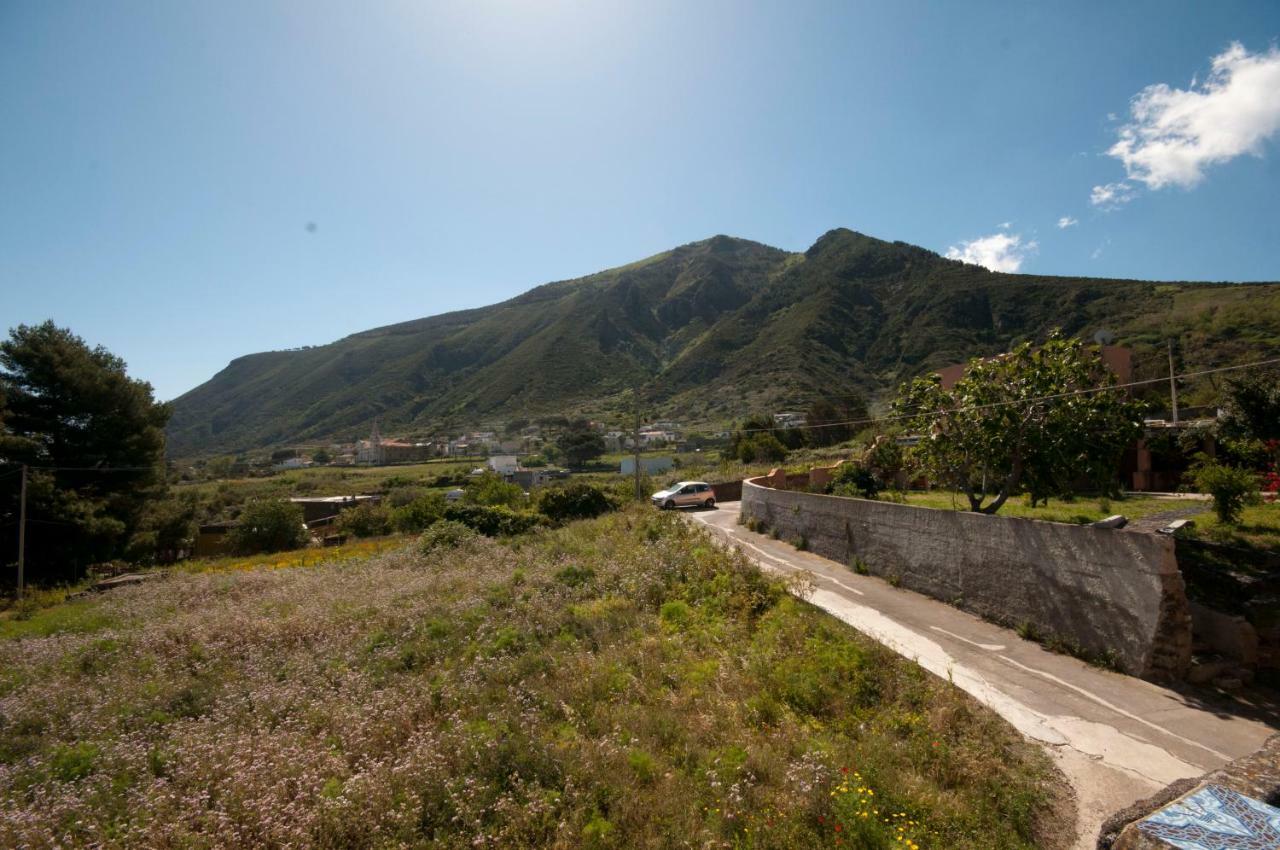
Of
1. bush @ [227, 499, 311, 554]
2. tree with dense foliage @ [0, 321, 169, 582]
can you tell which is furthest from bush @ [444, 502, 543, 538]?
tree with dense foliage @ [0, 321, 169, 582]

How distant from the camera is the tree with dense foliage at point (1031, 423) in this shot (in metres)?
11.0

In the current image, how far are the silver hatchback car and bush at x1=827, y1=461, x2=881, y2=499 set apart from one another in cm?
746

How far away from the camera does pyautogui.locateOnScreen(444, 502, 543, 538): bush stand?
20.2m

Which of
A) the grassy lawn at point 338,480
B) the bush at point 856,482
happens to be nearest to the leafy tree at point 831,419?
the bush at point 856,482

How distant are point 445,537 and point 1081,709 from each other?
16.6 metres

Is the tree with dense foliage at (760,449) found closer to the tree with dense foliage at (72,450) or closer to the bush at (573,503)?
the bush at (573,503)

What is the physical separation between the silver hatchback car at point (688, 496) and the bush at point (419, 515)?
1049 cm

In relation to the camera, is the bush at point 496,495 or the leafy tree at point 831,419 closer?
the bush at point 496,495

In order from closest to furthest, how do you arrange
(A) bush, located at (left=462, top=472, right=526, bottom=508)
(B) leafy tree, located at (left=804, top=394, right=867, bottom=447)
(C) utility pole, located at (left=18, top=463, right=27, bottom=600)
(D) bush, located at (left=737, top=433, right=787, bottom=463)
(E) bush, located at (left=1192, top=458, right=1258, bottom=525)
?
(E) bush, located at (left=1192, top=458, right=1258, bottom=525), (C) utility pole, located at (left=18, top=463, right=27, bottom=600), (A) bush, located at (left=462, top=472, right=526, bottom=508), (D) bush, located at (left=737, top=433, right=787, bottom=463), (B) leafy tree, located at (left=804, top=394, right=867, bottom=447)

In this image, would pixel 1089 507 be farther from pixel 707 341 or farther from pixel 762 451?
pixel 707 341

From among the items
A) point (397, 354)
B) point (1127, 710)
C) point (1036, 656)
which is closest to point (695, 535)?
point (1036, 656)

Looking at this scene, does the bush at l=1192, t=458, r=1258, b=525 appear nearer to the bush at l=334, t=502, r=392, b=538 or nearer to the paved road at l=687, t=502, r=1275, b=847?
the paved road at l=687, t=502, r=1275, b=847

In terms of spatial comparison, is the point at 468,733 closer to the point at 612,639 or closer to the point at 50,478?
the point at 612,639

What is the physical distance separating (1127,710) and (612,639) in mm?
6525
